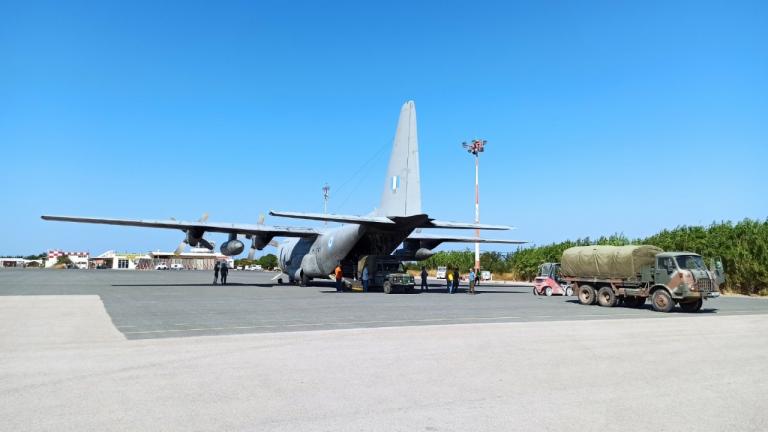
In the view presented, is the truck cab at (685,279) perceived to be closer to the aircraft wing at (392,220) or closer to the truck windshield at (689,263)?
the truck windshield at (689,263)

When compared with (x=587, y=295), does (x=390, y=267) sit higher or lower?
higher

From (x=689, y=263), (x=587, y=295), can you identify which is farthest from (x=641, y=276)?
(x=587, y=295)

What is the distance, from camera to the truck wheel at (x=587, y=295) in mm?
22984

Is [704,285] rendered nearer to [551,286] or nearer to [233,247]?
[551,286]

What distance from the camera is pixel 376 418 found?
5.48m

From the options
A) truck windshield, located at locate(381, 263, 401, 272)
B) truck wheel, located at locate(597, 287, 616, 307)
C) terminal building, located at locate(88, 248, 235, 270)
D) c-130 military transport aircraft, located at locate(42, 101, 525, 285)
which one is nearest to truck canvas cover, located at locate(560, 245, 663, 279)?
truck wheel, located at locate(597, 287, 616, 307)

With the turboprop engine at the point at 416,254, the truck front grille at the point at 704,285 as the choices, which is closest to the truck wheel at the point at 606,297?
the truck front grille at the point at 704,285

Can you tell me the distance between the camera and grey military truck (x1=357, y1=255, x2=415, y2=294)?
97.0 ft

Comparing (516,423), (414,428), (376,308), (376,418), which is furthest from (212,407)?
(376,308)

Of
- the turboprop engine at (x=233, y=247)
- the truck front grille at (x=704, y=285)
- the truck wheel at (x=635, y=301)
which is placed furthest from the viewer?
the turboprop engine at (x=233, y=247)

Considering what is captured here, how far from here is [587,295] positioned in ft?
75.8

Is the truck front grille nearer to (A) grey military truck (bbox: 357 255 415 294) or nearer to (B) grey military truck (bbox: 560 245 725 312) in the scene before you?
(B) grey military truck (bbox: 560 245 725 312)

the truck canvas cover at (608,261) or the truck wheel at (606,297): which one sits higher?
the truck canvas cover at (608,261)

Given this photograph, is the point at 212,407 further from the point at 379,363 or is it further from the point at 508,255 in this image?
the point at 508,255
